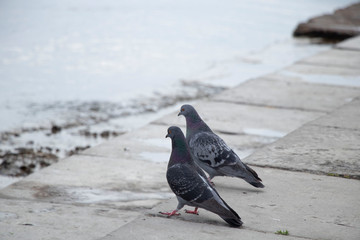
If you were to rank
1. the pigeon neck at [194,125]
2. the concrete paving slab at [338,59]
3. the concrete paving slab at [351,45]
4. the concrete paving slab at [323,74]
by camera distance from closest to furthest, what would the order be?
the pigeon neck at [194,125], the concrete paving slab at [323,74], the concrete paving slab at [338,59], the concrete paving slab at [351,45]

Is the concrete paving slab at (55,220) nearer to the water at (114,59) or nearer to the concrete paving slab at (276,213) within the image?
the concrete paving slab at (276,213)

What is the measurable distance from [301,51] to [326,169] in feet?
31.5

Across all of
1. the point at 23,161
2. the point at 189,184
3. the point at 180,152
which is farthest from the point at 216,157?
the point at 23,161

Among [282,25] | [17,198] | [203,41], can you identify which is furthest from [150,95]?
[282,25]

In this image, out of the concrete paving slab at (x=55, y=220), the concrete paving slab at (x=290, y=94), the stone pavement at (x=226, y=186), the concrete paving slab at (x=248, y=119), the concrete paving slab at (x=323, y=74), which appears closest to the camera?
the stone pavement at (x=226, y=186)

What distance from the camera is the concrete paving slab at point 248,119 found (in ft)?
24.7

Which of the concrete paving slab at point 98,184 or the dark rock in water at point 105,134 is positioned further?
the dark rock in water at point 105,134

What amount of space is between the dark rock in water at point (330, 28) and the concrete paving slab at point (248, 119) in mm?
8417

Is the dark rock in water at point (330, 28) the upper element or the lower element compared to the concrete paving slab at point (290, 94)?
upper

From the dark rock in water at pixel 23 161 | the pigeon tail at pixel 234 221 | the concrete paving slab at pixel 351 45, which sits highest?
the concrete paving slab at pixel 351 45

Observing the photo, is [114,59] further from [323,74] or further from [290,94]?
[290,94]

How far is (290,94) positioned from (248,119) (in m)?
1.51

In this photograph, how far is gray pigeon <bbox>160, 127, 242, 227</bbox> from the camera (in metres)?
4.04

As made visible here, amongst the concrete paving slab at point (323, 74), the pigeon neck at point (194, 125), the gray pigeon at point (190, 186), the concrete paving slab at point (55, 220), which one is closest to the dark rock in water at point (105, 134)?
the concrete paving slab at point (55, 220)
